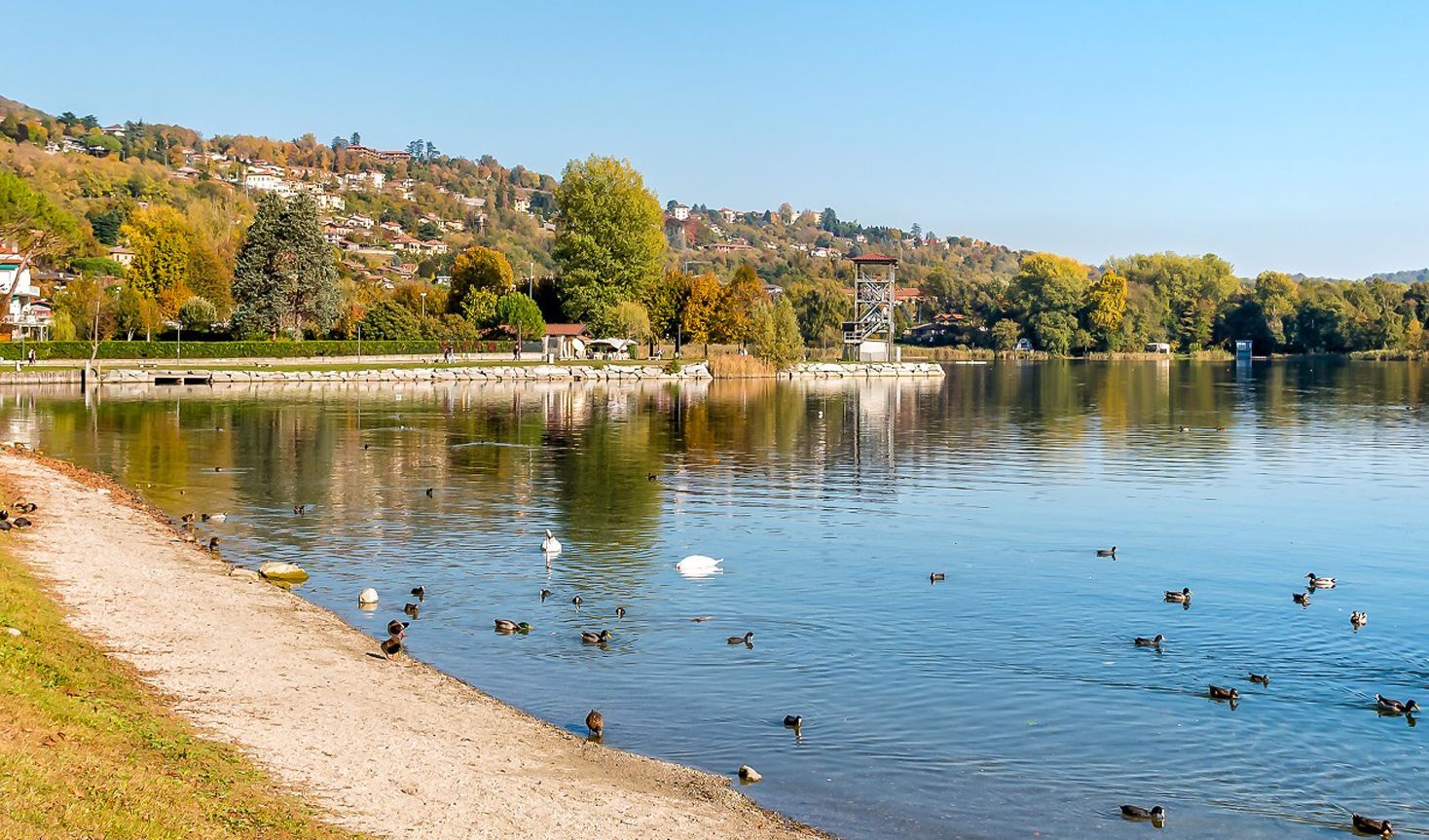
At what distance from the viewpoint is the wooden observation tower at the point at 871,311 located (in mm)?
138000

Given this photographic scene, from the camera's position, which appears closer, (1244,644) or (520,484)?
(1244,644)

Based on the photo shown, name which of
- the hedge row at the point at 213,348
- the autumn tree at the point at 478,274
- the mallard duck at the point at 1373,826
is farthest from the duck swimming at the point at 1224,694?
the autumn tree at the point at 478,274

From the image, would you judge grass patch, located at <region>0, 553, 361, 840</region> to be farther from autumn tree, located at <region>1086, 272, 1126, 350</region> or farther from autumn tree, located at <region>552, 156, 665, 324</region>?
autumn tree, located at <region>1086, 272, 1126, 350</region>

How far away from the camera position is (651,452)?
49.3 m

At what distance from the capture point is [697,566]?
25.9 m

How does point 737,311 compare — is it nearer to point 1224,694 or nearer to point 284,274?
point 284,274

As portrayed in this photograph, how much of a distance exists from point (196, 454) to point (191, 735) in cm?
3479

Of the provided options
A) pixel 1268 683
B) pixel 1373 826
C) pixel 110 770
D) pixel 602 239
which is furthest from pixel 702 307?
pixel 110 770

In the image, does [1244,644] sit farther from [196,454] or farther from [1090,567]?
[196,454]

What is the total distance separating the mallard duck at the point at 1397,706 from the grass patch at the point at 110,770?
13395 mm

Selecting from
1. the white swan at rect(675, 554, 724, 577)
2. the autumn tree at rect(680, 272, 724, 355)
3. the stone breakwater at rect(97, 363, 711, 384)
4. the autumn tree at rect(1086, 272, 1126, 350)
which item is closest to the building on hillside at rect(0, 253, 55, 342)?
the stone breakwater at rect(97, 363, 711, 384)

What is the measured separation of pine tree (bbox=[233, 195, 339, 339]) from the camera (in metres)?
104

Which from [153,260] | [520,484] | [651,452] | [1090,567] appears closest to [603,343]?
[153,260]

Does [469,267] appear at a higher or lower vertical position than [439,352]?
higher
